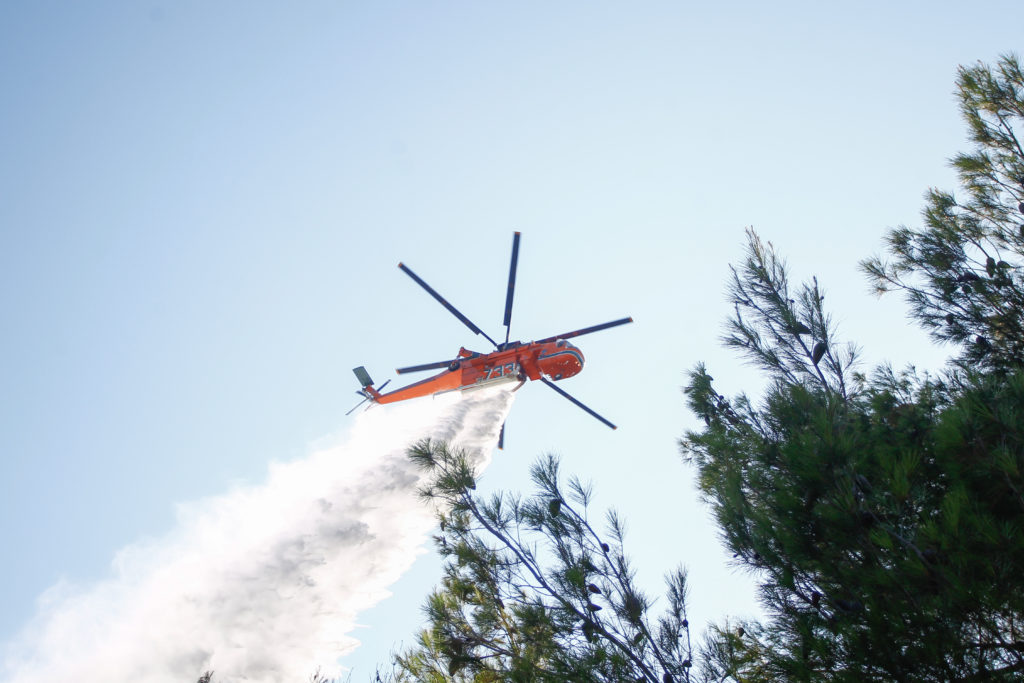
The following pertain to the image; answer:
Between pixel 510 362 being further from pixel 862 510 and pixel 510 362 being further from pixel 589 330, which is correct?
pixel 862 510

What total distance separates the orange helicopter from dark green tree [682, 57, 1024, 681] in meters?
10.0

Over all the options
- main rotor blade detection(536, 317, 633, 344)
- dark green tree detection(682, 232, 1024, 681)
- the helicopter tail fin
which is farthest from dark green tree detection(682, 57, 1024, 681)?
the helicopter tail fin

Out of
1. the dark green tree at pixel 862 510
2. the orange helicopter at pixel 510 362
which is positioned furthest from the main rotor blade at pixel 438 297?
the dark green tree at pixel 862 510

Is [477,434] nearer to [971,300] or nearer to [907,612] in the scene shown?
[971,300]

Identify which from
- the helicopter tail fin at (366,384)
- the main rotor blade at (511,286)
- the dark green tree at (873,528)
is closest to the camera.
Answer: the dark green tree at (873,528)

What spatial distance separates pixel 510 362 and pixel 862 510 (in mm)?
13176

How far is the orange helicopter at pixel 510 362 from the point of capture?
1697 centimetres

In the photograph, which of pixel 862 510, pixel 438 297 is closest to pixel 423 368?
pixel 438 297

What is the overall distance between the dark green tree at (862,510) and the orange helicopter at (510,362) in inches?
396

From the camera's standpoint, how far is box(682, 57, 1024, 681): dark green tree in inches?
168

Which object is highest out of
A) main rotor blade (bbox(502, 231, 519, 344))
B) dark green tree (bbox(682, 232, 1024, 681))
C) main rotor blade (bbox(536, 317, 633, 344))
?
main rotor blade (bbox(502, 231, 519, 344))

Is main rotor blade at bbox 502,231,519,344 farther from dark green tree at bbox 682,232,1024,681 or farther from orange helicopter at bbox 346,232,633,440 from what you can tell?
dark green tree at bbox 682,232,1024,681

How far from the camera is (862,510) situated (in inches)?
180

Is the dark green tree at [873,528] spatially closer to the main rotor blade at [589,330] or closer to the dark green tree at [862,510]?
the dark green tree at [862,510]
